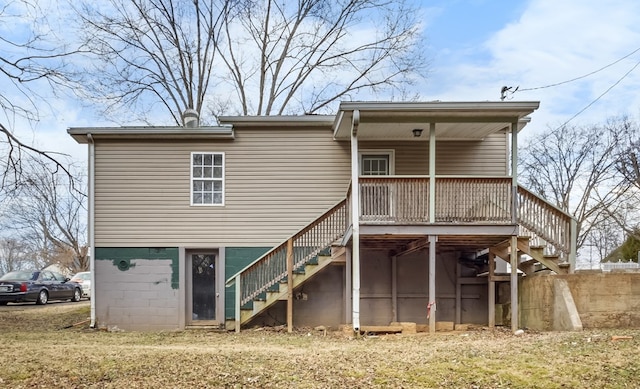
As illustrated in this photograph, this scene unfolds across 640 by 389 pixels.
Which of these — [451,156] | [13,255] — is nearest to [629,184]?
[451,156]

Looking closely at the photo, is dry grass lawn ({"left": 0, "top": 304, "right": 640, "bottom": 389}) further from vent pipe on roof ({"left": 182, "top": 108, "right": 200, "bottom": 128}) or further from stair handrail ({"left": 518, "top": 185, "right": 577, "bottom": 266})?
vent pipe on roof ({"left": 182, "top": 108, "right": 200, "bottom": 128})

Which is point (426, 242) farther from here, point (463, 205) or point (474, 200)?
point (474, 200)

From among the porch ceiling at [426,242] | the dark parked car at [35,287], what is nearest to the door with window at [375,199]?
the porch ceiling at [426,242]

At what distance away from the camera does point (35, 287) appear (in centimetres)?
1991

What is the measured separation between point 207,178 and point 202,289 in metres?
2.64

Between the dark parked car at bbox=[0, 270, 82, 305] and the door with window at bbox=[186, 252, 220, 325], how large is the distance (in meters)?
9.12

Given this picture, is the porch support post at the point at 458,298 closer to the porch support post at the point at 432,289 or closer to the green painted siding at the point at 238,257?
the porch support post at the point at 432,289

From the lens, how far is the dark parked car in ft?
63.3

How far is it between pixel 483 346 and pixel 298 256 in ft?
16.8

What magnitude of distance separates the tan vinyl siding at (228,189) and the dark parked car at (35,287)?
7996 millimetres

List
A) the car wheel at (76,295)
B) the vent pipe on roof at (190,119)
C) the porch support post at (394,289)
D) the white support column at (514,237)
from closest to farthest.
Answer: the white support column at (514,237) → the porch support post at (394,289) → the vent pipe on roof at (190,119) → the car wheel at (76,295)

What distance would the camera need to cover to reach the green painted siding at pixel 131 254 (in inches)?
531

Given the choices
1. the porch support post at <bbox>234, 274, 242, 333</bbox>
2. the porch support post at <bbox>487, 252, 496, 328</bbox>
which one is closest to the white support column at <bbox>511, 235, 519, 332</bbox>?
the porch support post at <bbox>487, 252, 496, 328</bbox>

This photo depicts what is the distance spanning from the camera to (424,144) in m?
13.7
